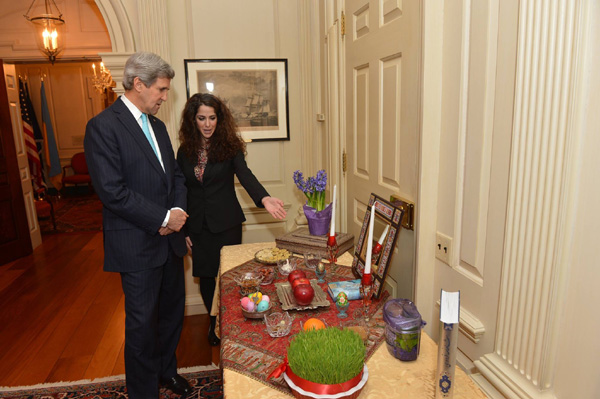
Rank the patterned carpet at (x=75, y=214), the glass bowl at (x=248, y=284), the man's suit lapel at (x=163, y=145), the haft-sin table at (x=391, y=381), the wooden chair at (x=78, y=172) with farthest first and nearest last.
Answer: the wooden chair at (x=78, y=172) → the patterned carpet at (x=75, y=214) → the man's suit lapel at (x=163, y=145) → the glass bowl at (x=248, y=284) → the haft-sin table at (x=391, y=381)

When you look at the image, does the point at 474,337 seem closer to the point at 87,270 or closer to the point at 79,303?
the point at 79,303

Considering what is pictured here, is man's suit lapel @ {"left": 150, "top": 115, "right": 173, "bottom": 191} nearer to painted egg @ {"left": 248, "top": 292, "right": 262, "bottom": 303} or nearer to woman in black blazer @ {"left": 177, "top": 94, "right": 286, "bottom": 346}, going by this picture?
woman in black blazer @ {"left": 177, "top": 94, "right": 286, "bottom": 346}

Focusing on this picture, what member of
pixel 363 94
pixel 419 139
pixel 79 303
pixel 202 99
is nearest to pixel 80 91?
pixel 79 303

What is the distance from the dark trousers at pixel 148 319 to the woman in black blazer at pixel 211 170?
42cm

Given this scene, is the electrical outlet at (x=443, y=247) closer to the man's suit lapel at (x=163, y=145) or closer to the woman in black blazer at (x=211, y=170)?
the woman in black blazer at (x=211, y=170)

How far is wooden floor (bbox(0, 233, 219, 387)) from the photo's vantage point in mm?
2832

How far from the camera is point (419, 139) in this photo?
1529 millimetres

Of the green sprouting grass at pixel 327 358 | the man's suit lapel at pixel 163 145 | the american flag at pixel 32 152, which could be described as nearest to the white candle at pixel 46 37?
the american flag at pixel 32 152

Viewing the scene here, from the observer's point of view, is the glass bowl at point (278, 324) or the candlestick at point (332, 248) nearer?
the glass bowl at point (278, 324)

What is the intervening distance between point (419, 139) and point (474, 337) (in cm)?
69

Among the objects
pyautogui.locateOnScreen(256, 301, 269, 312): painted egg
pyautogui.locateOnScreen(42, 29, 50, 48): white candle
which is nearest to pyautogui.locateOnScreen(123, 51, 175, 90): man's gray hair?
pyautogui.locateOnScreen(256, 301, 269, 312): painted egg

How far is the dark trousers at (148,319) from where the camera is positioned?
6.92ft

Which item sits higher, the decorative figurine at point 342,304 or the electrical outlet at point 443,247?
the electrical outlet at point 443,247

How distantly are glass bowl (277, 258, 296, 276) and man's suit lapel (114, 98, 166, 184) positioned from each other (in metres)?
0.81
